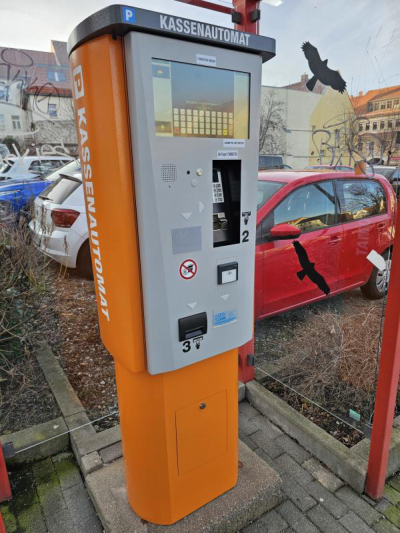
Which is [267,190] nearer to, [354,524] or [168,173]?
[168,173]

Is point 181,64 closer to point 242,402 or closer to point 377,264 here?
point 377,264

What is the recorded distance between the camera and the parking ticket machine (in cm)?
124

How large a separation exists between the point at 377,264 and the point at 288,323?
1.13 m

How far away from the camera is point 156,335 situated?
1462 mm

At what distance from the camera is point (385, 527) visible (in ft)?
6.09

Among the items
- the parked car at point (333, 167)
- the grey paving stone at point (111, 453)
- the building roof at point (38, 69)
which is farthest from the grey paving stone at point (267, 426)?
the building roof at point (38, 69)

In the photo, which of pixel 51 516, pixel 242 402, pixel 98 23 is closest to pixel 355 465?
pixel 242 402

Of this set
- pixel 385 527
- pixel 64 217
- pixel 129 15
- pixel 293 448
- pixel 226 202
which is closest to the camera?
pixel 129 15

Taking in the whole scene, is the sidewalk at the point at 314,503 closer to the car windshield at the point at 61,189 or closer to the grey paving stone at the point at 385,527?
the grey paving stone at the point at 385,527

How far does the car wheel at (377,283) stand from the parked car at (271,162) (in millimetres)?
1033

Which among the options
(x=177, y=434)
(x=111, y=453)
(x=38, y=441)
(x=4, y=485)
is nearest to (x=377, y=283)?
(x=177, y=434)

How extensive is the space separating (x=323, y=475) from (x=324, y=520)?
28cm

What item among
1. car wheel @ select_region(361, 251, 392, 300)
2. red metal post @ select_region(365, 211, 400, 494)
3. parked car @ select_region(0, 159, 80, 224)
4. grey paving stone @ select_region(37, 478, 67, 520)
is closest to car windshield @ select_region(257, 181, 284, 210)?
car wheel @ select_region(361, 251, 392, 300)

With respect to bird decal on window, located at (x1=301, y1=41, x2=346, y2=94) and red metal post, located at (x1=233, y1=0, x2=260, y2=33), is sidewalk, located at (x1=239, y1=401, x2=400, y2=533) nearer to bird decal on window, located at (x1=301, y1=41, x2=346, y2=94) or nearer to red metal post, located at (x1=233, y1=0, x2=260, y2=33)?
bird decal on window, located at (x1=301, y1=41, x2=346, y2=94)
